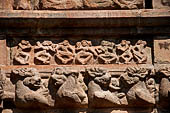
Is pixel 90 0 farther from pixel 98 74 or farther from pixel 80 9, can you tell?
pixel 98 74

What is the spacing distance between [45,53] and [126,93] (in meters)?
1.02

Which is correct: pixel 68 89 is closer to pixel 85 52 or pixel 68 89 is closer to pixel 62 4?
pixel 85 52

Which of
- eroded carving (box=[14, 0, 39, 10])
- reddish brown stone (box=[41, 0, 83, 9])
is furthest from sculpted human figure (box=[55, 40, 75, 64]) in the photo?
eroded carving (box=[14, 0, 39, 10])

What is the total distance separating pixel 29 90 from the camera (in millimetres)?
7238

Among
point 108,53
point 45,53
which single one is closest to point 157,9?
point 108,53

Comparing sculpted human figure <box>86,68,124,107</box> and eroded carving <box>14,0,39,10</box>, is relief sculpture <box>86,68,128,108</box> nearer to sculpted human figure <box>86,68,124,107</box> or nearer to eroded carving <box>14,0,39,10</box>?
sculpted human figure <box>86,68,124,107</box>

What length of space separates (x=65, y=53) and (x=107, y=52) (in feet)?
1.58

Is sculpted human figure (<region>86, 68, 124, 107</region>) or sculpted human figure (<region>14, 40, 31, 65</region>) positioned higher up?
sculpted human figure (<region>14, 40, 31, 65</region>)

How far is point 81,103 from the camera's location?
23.9ft

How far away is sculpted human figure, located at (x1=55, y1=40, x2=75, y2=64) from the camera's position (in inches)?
295

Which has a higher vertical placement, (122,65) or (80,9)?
(80,9)

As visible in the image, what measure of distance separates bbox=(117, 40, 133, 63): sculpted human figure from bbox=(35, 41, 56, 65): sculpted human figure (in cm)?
76

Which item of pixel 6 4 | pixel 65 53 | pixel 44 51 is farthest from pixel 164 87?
pixel 6 4

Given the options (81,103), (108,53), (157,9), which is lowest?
(81,103)
